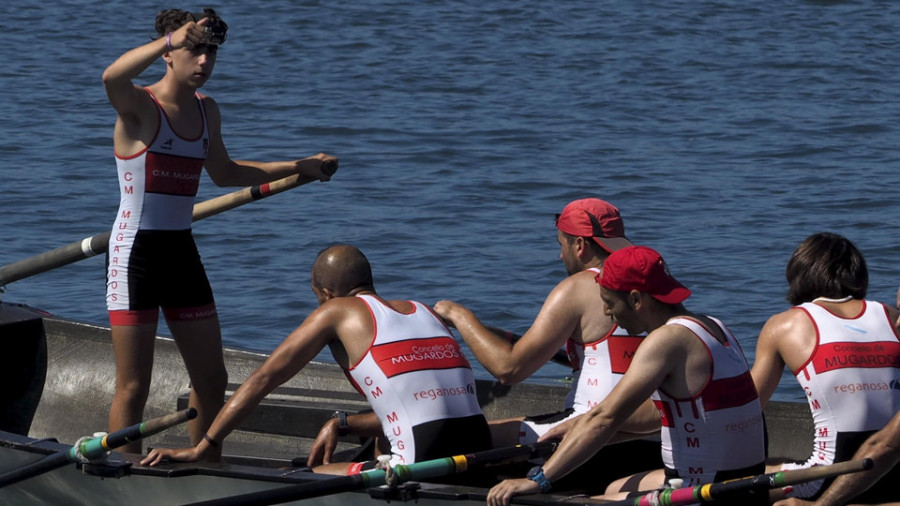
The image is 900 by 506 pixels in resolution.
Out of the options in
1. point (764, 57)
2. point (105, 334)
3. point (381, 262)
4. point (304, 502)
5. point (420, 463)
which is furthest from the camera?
point (764, 57)

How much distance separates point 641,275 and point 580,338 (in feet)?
3.77

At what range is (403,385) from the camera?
5473 mm

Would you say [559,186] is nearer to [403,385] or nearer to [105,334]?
[105,334]

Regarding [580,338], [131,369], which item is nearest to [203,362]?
[131,369]

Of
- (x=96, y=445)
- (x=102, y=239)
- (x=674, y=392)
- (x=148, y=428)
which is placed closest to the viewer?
(x=674, y=392)

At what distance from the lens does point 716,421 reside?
16.1 feet

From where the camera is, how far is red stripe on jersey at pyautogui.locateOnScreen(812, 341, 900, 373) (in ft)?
17.4

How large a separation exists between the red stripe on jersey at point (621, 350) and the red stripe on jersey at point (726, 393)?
951mm

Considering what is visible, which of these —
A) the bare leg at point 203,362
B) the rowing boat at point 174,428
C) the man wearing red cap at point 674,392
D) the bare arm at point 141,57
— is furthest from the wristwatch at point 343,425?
the bare arm at point 141,57

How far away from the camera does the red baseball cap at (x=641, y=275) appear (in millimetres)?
4879

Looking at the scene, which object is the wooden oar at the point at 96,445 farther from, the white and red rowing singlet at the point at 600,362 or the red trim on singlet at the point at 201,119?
the white and red rowing singlet at the point at 600,362

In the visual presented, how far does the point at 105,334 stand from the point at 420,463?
3.38 metres

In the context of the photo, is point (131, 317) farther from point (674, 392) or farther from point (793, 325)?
point (793, 325)

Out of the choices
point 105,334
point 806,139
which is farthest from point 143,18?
point 105,334
